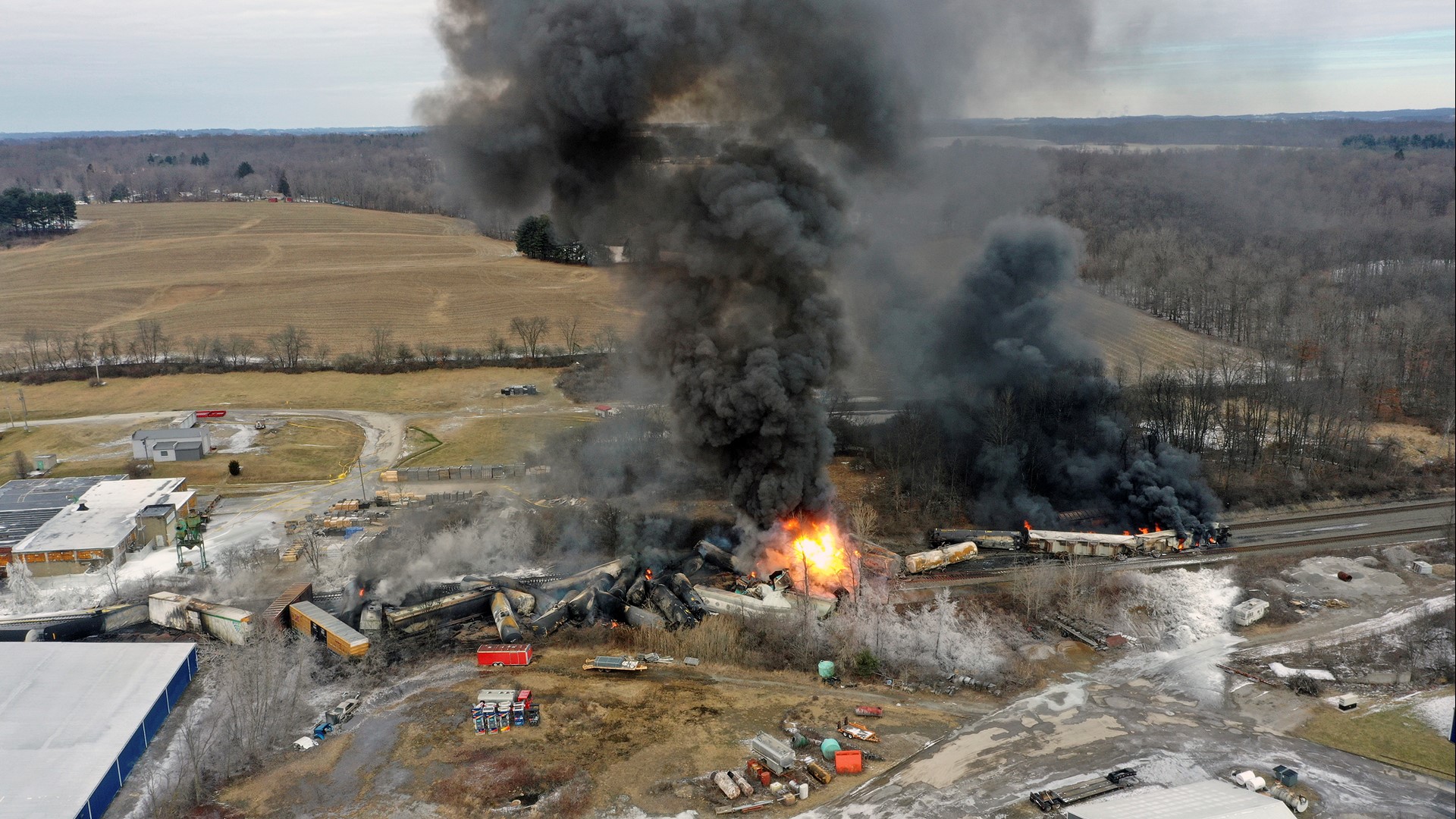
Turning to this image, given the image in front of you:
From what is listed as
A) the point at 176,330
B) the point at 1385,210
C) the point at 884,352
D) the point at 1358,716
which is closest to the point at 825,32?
the point at 884,352

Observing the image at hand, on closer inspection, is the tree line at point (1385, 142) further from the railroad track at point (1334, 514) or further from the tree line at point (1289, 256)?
the railroad track at point (1334, 514)

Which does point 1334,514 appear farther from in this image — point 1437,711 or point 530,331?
point 530,331

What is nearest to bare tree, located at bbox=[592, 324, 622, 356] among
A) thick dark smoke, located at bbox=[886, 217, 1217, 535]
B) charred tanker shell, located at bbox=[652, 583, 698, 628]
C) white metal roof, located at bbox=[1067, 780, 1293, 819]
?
thick dark smoke, located at bbox=[886, 217, 1217, 535]

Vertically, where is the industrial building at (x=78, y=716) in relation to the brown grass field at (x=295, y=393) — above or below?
below

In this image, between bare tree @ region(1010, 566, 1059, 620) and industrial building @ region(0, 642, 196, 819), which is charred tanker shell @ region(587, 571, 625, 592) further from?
bare tree @ region(1010, 566, 1059, 620)

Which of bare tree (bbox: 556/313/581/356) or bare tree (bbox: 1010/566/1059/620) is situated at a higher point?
bare tree (bbox: 556/313/581/356)

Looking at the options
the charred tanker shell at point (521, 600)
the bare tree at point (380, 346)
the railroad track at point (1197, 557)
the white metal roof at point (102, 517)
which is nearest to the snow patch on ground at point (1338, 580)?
the railroad track at point (1197, 557)

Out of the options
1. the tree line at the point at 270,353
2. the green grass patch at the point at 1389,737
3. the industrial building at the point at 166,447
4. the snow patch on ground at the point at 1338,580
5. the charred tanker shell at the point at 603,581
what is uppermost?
the tree line at the point at 270,353
